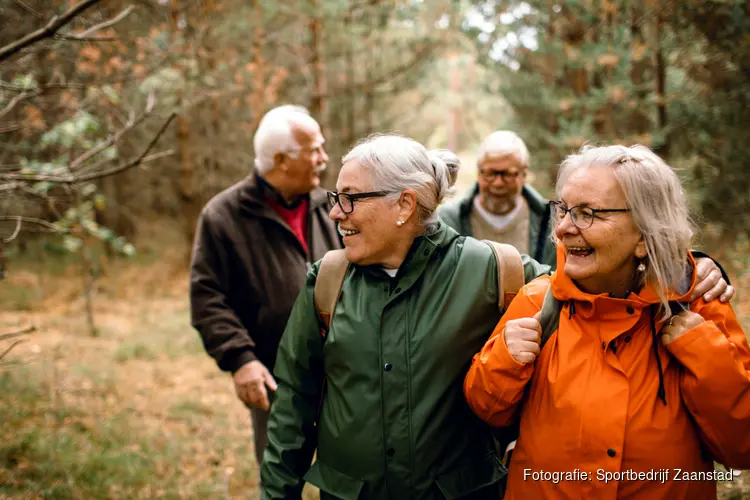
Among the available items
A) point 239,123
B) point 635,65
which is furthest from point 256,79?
point 635,65

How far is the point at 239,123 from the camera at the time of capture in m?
15.8

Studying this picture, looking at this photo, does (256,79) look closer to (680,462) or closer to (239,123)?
(239,123)

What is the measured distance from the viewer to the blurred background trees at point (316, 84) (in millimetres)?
4969

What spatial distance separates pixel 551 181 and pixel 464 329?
10.1 metres

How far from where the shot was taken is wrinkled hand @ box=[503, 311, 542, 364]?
1.88m

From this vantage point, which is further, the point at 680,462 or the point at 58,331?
the point at 58,331

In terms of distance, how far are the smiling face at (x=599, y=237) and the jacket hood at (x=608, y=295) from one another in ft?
0.09

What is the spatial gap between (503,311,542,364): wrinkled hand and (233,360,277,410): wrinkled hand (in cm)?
187

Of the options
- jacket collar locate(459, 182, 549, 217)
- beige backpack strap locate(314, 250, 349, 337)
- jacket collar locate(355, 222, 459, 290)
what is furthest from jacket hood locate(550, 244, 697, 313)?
jacket collar locate(459, 182, 549, 217)

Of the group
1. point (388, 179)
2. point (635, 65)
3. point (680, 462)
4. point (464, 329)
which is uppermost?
point (635, 65)

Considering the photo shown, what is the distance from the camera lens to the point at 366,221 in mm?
2250

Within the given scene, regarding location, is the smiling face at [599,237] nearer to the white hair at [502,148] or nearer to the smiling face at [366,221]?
the smiling face at [366,221]

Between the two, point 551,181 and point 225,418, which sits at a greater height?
point 551,181

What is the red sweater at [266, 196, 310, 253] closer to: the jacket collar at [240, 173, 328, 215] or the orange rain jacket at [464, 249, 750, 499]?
the jacket collar at [240, 173, 328, 215]
